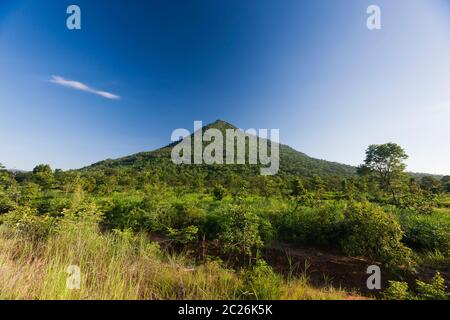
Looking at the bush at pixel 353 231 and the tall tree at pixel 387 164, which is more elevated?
the tall tree at pixel 387 164

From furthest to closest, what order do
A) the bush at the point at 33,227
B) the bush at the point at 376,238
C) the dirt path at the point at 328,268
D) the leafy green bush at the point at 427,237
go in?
the leafy green bush at the point at 427,237 < the bush at the point at 376,238 < the dirt path at the point at 328,268 < the bush at the point at 33,227

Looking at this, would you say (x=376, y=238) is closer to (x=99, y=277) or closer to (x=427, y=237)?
(x=427, y=237)

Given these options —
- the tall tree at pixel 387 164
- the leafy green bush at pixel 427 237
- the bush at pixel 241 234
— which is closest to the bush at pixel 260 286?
the bush at pixel 241 234

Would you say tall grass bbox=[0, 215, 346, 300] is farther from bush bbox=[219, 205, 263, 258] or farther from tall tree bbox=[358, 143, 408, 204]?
tall tree bbox=[358, 143, 408, 204]

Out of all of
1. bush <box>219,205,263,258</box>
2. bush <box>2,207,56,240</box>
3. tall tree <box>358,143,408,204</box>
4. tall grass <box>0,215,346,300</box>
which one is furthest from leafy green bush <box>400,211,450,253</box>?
tall tree <box>358,143,408,204</box>

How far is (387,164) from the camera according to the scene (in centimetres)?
2388

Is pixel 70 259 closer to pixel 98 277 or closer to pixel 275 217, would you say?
pixel 98 277

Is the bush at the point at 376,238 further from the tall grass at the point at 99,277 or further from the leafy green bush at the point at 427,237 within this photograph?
the tall grass at the point at 99,277

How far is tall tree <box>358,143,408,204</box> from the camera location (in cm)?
2280

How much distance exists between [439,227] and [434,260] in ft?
5.99

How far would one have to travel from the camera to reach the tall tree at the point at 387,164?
2280cm

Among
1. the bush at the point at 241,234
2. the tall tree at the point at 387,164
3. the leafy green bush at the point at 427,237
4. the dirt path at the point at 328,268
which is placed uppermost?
the tall tree at the point at 387,164

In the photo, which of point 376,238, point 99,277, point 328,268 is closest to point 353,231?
point 376,238
